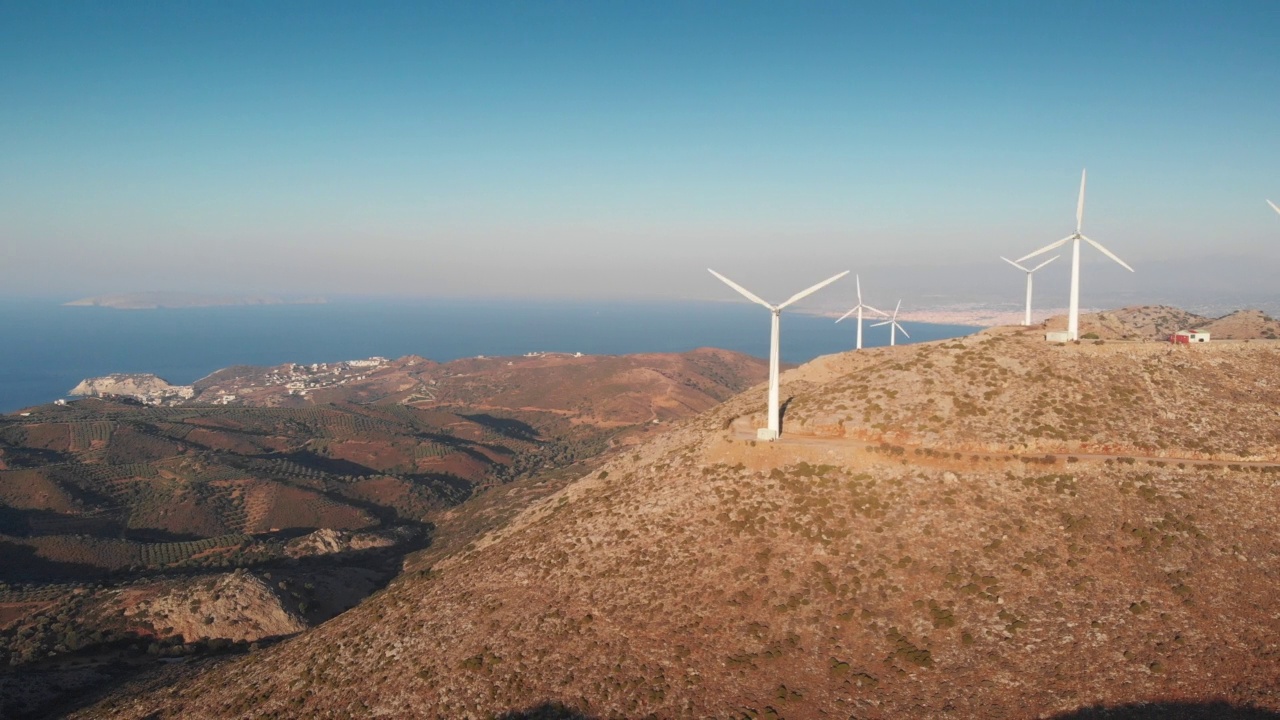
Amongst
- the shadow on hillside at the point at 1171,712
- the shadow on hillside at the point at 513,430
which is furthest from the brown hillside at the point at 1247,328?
the shadow on hillside at the point at 513,430

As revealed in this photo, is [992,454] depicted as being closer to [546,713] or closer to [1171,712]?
[1171,712]

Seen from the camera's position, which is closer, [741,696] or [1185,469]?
[741,696]

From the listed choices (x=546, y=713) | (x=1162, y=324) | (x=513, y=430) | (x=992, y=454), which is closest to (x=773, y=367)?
(x=992, y=454)

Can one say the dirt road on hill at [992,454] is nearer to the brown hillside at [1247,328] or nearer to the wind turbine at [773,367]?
the wind turbine at [773,367]

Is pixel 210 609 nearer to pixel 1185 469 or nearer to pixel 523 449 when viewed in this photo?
pixel 1185 469

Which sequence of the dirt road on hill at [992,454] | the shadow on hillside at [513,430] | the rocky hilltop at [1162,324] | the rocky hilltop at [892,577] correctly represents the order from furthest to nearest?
the shadow on hillside at [513,430], the rocky hilltop at [1162,324], the dirt road on hill at [992,454], the rocky hilltop at [892,577]

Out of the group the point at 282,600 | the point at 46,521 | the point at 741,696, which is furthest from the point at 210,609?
the point at 46,521
